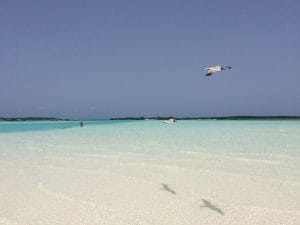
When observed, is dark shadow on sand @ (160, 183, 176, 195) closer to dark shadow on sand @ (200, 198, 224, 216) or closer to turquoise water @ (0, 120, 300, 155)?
dark shadow on sand @ (200, 198, 224, 216)

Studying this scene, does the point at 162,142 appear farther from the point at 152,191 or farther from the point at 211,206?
the point at 211,206

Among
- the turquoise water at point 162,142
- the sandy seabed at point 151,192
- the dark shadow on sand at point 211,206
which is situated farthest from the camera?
the turquoise water at point 162,142

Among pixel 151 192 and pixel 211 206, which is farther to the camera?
pixel 151 192

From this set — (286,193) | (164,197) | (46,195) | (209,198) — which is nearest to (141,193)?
(164,197)

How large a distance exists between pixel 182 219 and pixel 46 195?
9.41 feet

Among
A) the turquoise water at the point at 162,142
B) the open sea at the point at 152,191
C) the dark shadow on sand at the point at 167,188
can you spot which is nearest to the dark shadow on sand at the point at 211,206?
the open sea at the point at 152,191

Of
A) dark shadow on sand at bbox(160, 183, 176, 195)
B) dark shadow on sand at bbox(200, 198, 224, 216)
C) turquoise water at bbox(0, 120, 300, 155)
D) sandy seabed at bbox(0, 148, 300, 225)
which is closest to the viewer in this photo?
sandy seabed at bbox(0, 148, 300, 225)

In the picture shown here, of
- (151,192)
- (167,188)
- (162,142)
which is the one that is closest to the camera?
(151,192)

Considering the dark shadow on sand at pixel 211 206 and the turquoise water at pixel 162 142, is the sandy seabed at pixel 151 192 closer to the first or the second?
the dark shadow on sand at pixel 211 206

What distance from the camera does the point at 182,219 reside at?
514cm

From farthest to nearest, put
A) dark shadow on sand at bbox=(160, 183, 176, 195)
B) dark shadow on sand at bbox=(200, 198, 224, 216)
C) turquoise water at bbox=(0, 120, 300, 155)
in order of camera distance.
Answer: turquoise water at bbox=(0, 120, 300, 155)
dark shadow on sand at bbox=(160, 183, 176, 195)
dark shadow on sand at bbox=(200, 198, 224, 216)

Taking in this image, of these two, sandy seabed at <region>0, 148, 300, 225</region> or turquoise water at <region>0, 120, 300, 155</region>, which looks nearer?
sandy seabed at <region>0, 148, 300, 225</region>

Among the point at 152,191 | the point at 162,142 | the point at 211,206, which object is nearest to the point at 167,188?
the point at 152,191

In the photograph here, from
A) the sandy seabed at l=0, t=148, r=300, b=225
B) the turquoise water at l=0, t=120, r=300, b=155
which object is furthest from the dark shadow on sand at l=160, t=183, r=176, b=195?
the turquoise water at l=0, t=120, r=300, b=155
